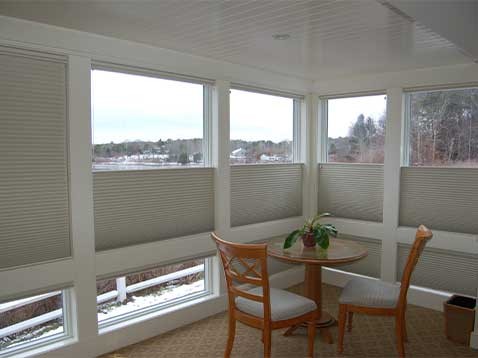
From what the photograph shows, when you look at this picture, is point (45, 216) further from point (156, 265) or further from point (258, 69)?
point (258, 69)

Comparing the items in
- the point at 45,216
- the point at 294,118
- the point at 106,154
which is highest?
the point at 294,118

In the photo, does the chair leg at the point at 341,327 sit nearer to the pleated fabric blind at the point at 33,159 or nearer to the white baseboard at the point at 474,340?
the white baseboard at the point at 474,340

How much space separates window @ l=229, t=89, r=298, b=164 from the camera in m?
4.11

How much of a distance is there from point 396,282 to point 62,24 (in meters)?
3.88

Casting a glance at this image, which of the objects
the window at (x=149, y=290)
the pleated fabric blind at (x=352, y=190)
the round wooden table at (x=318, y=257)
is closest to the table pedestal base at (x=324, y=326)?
the round wooden table at (x=318, y=257)

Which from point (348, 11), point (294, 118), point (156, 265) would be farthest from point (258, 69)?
point (156, 265)

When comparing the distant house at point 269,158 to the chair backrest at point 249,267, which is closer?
the chair backrest at point 249,267

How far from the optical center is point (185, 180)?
3.60m

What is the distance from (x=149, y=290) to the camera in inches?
138

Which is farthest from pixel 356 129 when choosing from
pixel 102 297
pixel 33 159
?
pixel 33 159

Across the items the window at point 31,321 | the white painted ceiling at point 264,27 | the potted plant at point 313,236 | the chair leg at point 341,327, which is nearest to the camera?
the white painted ceiling at point 264,27

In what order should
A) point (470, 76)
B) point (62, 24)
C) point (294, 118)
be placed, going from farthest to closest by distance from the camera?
1. point (294, 118)
2. point (470, 76)
3. point (62, 24)

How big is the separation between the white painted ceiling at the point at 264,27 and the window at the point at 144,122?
1.20 feet

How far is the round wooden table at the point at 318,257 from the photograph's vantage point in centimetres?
305
